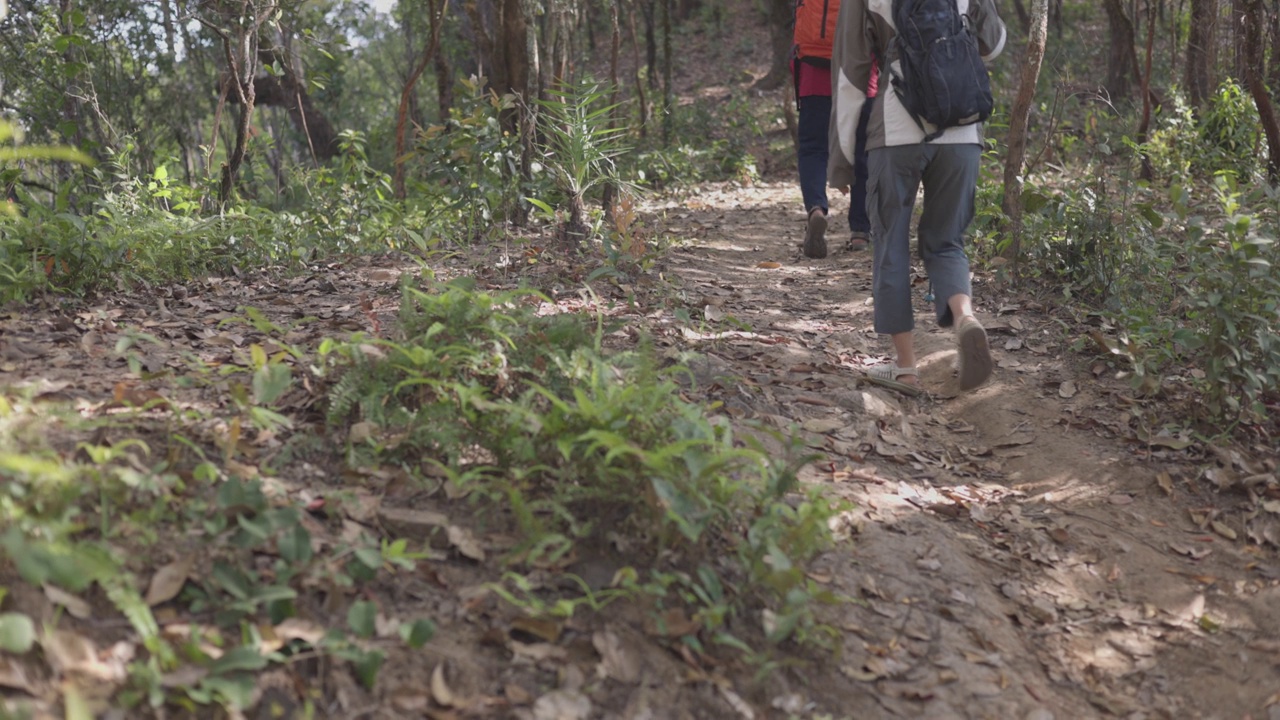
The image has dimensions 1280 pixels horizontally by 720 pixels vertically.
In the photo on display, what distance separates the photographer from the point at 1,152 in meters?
2.60

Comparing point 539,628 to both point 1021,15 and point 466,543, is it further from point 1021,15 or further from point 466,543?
point 1021,15

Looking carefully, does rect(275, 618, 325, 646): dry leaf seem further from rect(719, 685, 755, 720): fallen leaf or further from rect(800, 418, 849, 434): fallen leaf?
rect(800, 418, 849, 434): fallen leaf

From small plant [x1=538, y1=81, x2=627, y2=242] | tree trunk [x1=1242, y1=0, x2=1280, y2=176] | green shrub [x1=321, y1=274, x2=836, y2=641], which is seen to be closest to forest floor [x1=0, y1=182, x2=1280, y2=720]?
green shrub [x1=321, y1=274, x2=836, y2=641]

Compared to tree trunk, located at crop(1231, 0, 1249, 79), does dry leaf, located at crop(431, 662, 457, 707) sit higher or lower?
lower

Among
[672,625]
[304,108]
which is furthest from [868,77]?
[304,108]

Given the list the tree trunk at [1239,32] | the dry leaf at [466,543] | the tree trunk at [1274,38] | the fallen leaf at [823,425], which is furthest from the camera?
the tree trunk at [1274,38]

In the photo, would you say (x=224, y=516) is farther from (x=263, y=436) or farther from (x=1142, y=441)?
(x=1142, y=441)

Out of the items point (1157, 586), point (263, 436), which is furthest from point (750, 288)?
point (263, 436)

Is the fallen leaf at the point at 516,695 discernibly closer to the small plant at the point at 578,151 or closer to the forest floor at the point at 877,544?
the forest floor at the point at 877,544

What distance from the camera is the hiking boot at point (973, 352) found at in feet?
12.9

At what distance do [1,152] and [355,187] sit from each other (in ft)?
12.4

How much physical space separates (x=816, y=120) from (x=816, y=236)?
789mm

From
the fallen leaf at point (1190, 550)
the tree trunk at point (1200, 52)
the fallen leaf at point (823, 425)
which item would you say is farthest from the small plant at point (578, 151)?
the tree trunk at point (1200, 52)

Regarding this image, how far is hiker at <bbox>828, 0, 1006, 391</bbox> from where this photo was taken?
3.88 meters
